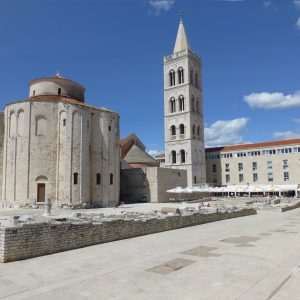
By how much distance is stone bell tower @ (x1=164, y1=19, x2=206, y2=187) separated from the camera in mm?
68125

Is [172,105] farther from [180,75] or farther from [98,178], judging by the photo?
[98,178]

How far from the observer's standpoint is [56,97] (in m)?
40.4

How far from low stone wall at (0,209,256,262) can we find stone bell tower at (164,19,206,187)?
52.4 metres

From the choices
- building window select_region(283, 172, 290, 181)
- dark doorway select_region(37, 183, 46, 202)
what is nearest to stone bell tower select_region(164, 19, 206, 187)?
building window select_region(283, 172, 290, 181)

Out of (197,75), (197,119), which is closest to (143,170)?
(197,119)

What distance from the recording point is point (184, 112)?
227ft

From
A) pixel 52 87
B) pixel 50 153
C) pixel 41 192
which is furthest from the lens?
pixel 52 87

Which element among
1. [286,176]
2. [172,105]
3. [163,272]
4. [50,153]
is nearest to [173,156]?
[172,105]

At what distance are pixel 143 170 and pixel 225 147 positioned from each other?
127 ft

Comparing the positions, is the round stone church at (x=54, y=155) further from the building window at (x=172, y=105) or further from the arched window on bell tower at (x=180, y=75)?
the arched window on bell tower at (x=180, y=75)

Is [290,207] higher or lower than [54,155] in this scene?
lower

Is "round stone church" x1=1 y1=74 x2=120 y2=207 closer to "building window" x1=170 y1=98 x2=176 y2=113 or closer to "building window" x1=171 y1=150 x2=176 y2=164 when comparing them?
"building window" x1=171 y1=150 x2=176 y2=164

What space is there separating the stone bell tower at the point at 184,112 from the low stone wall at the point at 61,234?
52.4 metres

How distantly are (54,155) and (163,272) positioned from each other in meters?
29.2
